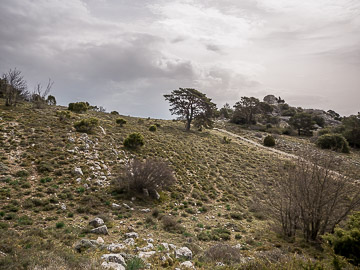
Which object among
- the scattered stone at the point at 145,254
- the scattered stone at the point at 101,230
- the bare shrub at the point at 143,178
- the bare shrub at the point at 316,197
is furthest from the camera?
the bare shrub at the point at 143,178

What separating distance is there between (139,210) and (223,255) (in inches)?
217

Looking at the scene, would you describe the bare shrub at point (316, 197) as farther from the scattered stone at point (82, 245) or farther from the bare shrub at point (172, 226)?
the scattered stone at point (82, 245)

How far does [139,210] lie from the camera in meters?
11.0

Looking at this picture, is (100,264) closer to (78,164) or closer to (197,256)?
(197,256)

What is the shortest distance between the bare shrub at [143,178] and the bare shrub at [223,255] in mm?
6490

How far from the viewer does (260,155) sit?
30.2 metres

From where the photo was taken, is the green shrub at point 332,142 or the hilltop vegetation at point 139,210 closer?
the hilltop vegetation at point 139,210

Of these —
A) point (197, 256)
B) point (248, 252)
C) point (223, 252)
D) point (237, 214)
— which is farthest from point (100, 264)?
point (237, 214)

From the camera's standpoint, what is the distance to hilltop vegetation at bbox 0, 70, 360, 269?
19.6 feet

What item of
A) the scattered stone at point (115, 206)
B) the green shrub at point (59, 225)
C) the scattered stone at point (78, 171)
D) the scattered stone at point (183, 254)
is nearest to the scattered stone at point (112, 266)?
the scattered stone at point (183, 254)

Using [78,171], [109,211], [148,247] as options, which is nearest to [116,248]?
[148,247]

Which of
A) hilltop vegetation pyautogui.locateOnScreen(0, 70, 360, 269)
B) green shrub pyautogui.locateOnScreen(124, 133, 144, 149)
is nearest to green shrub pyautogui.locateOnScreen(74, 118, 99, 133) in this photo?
hilltop vegetation pyautogui.locateOnScreen(0, 70, 360, 269)

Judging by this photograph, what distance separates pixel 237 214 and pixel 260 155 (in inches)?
769

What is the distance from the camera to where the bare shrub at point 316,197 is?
9203mm
